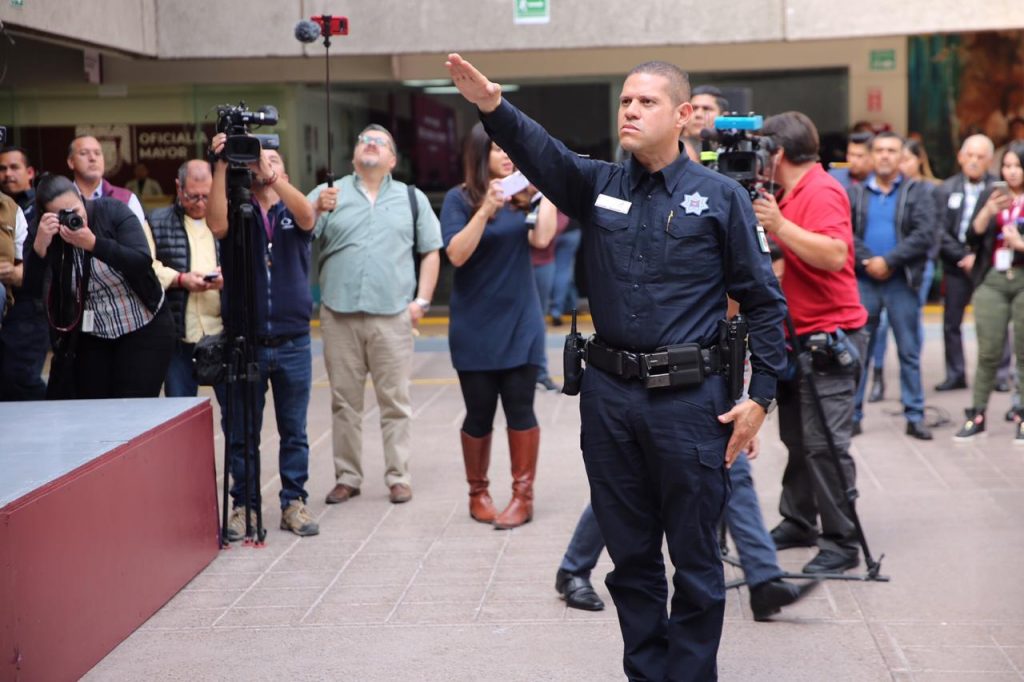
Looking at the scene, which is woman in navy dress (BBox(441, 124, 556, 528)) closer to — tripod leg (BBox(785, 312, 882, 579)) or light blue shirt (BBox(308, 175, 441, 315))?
light blue shirt (BBox(308, 175, 441, 315))

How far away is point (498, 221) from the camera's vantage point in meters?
6.66

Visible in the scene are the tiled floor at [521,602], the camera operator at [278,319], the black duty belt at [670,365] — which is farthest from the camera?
the camera operator at [278,319]

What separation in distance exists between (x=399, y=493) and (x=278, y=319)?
4.14ft

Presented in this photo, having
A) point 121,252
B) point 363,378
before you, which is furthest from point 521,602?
point 121,252

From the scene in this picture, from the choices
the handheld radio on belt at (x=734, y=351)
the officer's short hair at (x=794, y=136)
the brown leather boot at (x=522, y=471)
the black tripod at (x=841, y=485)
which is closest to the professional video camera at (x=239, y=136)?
the brown leather boot at (x=522, y=471)

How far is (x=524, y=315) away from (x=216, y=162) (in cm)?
165

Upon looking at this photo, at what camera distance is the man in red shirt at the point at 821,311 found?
218 inches

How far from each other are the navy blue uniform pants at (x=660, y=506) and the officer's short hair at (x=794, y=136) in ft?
6.36

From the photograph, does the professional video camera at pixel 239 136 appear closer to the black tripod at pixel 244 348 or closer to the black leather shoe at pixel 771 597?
the black tripod at pixel 244 348

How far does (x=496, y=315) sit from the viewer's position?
6.63 metres

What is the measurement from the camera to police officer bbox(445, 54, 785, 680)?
396cm

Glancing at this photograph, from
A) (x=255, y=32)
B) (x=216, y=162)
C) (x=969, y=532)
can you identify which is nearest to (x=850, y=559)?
(x=969, y=532)

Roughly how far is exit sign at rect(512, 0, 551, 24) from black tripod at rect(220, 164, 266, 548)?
5.40m

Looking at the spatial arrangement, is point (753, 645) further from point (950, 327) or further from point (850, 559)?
point (950, 327)
